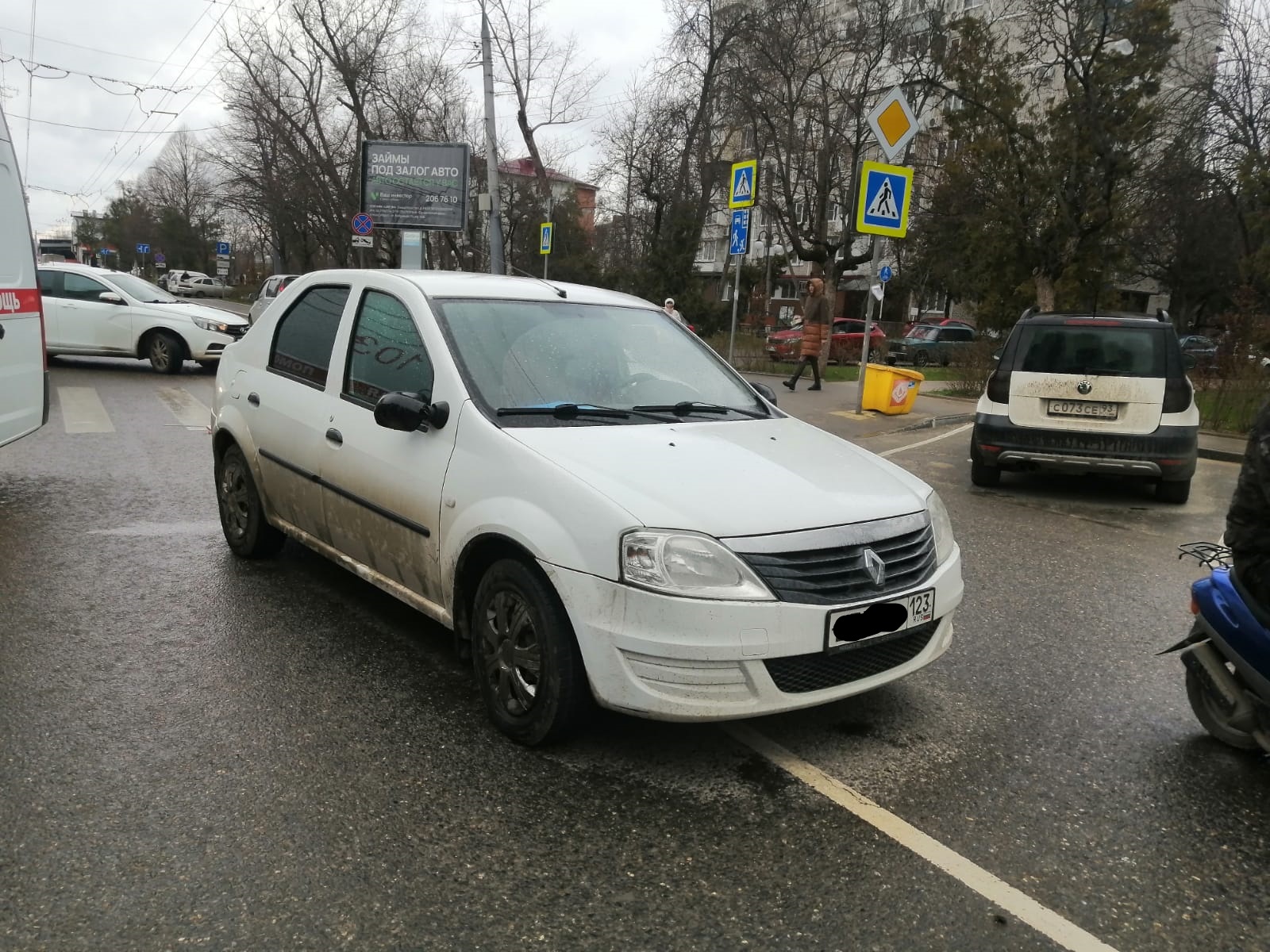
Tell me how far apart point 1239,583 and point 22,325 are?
7.04 meters

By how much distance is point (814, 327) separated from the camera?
17656 millimetres

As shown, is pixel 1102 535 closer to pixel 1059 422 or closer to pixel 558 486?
pixel 1059 422

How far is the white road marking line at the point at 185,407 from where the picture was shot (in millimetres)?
10859

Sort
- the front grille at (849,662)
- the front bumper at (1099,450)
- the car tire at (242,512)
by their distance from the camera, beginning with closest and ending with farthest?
1. the front grille at (849,662)
2. the car tire at (242,512)
3. the front bumper at (1099,450)

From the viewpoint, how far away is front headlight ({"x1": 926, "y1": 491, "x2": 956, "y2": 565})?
3688mm

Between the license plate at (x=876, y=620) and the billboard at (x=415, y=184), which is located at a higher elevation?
the billboard at (x=415, y=184)

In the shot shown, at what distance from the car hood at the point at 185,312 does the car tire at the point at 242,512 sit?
10432 mm

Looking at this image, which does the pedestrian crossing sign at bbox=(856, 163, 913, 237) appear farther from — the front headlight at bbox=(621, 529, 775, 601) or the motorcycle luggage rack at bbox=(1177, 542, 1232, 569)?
the front headlight at bbox=(621, 529, 775, 601)

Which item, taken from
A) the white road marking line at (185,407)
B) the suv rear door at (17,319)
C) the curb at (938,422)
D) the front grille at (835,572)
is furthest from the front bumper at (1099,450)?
the white road marking line at (185,407)

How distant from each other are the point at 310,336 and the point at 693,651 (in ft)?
9.44

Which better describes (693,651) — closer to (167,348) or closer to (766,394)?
(766,394)

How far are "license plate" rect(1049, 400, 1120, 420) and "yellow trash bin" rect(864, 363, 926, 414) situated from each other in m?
5.66

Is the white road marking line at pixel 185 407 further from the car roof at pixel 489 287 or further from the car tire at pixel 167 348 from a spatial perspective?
the car roof at pixel 489 287

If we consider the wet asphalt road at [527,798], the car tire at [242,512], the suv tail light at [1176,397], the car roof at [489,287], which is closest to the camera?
the wet asphalt road at [527,798]
